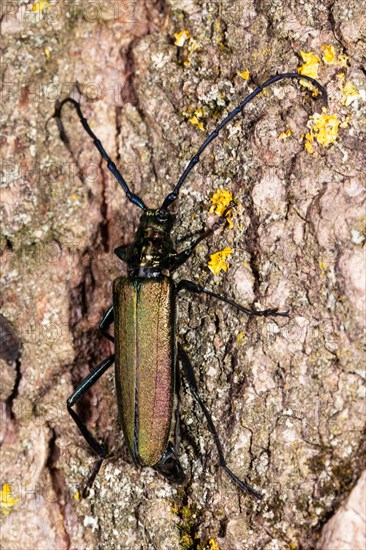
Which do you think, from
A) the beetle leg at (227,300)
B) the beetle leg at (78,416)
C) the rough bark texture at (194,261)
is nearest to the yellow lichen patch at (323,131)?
the rough bark texture at (194,261)

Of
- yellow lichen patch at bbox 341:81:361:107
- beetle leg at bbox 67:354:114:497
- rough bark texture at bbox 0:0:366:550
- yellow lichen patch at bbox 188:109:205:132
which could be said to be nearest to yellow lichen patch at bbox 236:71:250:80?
rough bark texture at bbox 0:0:366:550

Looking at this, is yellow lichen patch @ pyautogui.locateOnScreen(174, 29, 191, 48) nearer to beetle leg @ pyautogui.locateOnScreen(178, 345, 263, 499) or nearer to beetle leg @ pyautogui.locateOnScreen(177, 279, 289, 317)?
beetle leg @ pyautogui.locateOnScreen(177, 279, 289, 317)

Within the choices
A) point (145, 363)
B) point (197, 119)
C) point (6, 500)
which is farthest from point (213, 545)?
point (197, 119)

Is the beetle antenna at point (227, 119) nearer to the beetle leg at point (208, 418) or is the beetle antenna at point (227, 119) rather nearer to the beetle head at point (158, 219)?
the beetle head at point (158, 219)

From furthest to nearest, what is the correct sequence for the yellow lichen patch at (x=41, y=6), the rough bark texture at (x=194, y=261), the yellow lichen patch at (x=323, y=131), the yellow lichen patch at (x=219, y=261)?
the yellow lichen patch at (x=41, y=6)
the yellow lichen patch at (x=219, y=261)
the yellow lichen patch at (x=323, y=131)
the rough bark texture at (x=194, y=261)

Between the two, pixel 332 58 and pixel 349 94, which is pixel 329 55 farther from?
pixel 349 94

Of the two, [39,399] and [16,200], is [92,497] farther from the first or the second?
[16,200]
